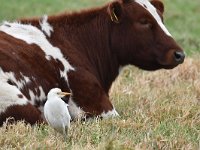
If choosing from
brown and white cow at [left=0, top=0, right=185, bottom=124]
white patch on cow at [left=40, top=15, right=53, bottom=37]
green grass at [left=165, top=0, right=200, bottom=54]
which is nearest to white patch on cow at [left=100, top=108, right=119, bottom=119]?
brown and white cow at [left=0, top=0, right=185, bottom=124]

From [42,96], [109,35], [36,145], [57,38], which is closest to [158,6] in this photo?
[109,35]

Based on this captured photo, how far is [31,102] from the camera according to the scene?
28.3 ft

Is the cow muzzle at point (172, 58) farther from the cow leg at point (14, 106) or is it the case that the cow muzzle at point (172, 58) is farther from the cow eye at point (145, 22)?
the cow leg at point (14, 106)

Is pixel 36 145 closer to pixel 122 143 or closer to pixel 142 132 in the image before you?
pixel 122 143

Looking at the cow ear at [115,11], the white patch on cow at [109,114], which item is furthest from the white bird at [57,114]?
the cow ear at [115,11]

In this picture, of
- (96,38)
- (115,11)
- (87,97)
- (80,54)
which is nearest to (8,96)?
(87,97)

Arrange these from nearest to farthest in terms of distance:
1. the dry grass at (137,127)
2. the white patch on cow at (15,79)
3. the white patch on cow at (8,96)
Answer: the dry grass at (137,127) < the white patch on cow at (8,96) < the white patch on cow at (15,79)

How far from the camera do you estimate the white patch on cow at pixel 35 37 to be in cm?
903

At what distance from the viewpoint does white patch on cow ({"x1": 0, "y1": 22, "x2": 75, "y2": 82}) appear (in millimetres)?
9031

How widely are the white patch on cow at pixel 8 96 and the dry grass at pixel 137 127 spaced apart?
372mm

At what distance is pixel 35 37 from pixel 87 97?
0.96 metres

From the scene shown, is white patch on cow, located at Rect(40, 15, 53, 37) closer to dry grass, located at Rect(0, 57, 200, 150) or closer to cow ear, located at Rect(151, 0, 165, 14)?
dry grass, located at Rect(0, 57, 200, 150)

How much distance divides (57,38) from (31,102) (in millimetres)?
1049

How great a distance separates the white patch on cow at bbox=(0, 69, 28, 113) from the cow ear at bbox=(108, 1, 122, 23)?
70.6 inches
